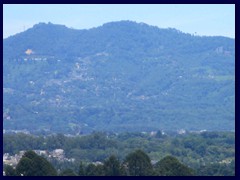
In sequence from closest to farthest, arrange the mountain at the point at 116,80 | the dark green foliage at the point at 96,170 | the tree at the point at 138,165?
the dark green foliage at the point at 96,170
the tree at the point at 138,165
the mountain at the point at 116,80

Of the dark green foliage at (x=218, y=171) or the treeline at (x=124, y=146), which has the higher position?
the treeline at (x=124, y=146)

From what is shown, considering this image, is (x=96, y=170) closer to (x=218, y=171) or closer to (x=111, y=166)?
(x=111, y=166)

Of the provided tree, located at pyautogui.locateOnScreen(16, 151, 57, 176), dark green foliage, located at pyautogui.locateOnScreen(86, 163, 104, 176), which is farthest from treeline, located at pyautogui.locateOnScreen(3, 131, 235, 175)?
tree, located at pyautogui.locateOnScreen(16, 151, 57, 176)

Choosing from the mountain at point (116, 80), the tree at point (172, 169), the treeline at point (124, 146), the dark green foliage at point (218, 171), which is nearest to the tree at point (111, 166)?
the tree at point (172, 169)

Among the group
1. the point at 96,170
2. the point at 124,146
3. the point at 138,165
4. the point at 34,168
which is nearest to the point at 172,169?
the point at 138,165

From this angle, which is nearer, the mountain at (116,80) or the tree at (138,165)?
the tree at (138,165)

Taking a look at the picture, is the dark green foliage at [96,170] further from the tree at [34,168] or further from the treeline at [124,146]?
the treeline at [124,146]

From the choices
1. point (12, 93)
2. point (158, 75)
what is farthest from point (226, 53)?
point (12, 93)

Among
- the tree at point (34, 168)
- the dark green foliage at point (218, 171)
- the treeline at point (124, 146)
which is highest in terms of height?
the treeline at point (124, 146)

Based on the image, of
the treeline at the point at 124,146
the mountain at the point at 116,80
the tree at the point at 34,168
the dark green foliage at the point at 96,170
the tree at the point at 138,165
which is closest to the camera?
the tree at the point at 34,168
